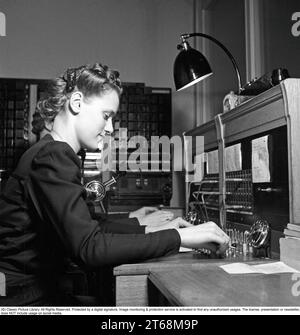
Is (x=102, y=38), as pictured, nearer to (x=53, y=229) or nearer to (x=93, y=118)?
(x=93, y=118)

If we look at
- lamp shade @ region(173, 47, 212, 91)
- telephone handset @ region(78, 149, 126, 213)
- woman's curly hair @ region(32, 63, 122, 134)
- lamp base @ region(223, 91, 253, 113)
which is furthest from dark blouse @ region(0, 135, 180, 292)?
telephone handset @ region(78, 149, 126, 213)

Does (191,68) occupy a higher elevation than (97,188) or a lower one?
higher

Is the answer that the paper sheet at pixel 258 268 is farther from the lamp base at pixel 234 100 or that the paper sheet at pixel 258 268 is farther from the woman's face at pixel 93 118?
the lamp base at pixel 234 100

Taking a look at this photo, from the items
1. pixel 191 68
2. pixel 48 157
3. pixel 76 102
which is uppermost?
pixel 191 68

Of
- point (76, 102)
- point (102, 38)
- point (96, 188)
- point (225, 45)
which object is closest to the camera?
point (76, 102)

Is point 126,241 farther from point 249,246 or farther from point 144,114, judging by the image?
point 144,114

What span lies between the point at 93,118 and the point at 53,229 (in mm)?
266

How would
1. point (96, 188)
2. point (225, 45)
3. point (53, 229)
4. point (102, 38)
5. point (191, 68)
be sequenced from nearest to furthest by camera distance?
1. point (53, 229)
2. point (191, 68)
3. point (96, 188)
4. point (225, 45)
5. point (102, 38)

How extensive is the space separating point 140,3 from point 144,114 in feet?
2.35

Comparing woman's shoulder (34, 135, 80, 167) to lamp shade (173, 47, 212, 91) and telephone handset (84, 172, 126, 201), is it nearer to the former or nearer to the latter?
lamp shade (173, 47, 212, 91)

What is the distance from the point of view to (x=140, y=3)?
2.34 metres

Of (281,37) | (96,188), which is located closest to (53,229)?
(96,188)

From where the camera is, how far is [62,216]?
718 mm

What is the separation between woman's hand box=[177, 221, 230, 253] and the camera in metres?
0.81
